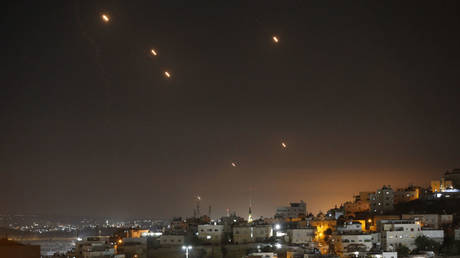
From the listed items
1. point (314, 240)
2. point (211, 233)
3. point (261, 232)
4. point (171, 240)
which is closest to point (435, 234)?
point (314, 240)

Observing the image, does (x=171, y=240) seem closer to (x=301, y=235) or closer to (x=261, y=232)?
(x=261, y=232)

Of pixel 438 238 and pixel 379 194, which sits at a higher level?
pixel 379 194

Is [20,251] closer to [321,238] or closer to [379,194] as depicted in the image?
[321,238]

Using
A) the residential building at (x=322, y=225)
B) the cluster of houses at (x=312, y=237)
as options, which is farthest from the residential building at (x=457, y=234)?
the residential building at (x=322, y=225)

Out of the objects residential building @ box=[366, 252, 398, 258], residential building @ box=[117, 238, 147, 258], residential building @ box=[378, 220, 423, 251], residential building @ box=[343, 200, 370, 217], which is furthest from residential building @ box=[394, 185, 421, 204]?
residential building @ box=[117, 238, 147, 258]

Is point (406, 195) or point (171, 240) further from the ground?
point (406, 195)

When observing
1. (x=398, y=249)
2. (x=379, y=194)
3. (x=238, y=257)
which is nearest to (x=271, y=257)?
(x=238, y=257)
